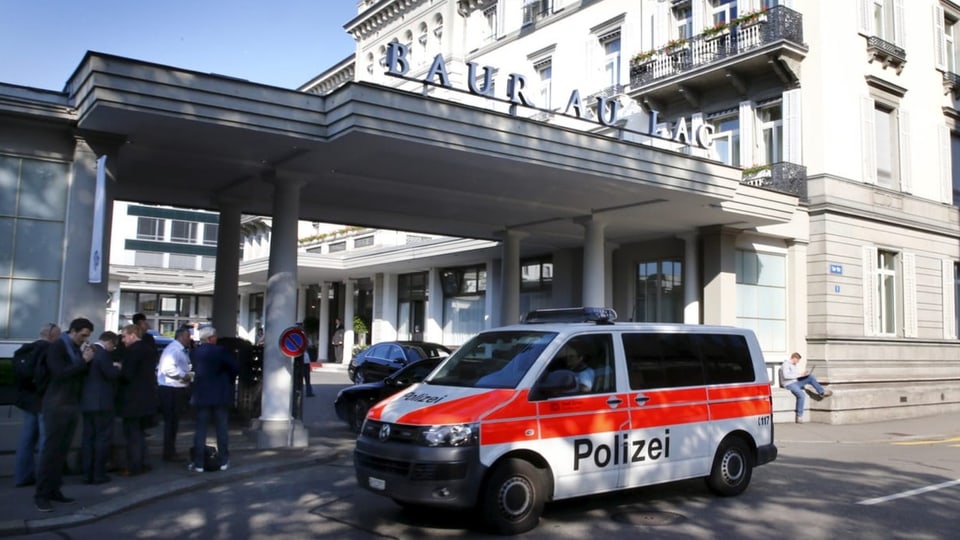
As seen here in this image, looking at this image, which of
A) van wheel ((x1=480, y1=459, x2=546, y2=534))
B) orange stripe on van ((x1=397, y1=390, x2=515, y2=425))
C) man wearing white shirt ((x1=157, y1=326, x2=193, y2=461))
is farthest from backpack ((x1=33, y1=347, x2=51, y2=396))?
van wheel ((x1=480, y1=459, x2=546, y2=534))

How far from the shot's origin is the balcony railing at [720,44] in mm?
18953

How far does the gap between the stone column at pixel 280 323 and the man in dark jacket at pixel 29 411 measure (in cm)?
345

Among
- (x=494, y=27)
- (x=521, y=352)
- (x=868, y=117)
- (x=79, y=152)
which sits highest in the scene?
(x=494, y=27)

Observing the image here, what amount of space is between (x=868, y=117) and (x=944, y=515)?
47.6 ft

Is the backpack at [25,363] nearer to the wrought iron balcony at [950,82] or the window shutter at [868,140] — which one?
the window shutter at [868,140]

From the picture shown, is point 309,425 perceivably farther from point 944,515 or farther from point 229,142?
point 944,515

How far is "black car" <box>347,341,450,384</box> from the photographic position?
762 inches

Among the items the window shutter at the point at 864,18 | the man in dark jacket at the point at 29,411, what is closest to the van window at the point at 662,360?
the man in dark jacket at the point at 29,411

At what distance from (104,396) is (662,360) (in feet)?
21.3

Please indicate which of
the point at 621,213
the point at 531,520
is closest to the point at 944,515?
the point at 531,520

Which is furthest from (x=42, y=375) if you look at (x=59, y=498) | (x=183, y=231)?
(x=183, y=231)

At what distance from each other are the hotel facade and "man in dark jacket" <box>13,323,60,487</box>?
1.78 meters

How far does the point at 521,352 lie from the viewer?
777 cm

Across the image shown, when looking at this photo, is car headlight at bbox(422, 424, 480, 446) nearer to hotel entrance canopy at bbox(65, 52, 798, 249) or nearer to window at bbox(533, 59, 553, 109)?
hotel entrance canopy at bbox(65, 52, 798, 249)
